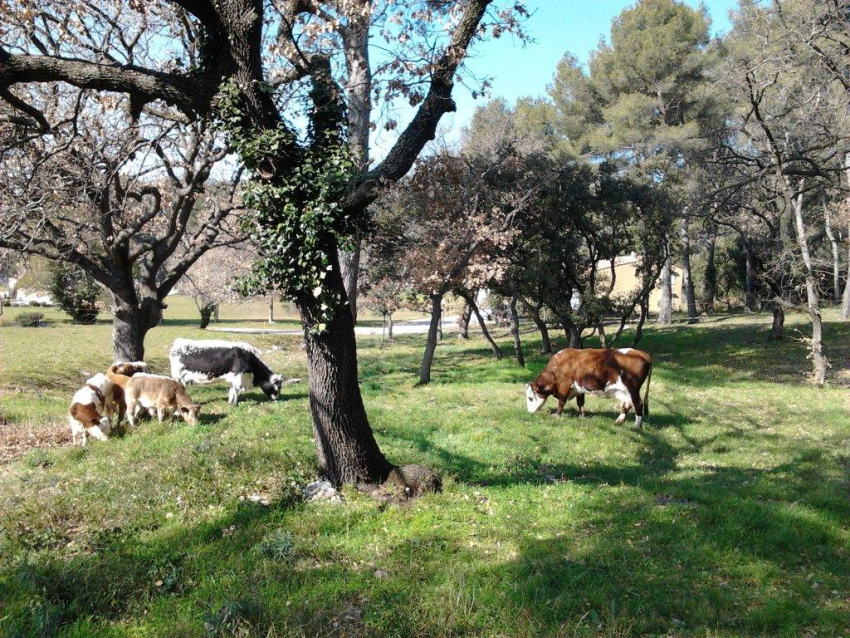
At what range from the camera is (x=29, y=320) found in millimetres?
41469

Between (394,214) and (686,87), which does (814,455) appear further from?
(686,87)

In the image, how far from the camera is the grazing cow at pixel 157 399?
498 inches

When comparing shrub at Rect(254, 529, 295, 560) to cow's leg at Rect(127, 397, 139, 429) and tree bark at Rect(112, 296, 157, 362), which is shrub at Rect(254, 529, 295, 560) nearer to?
cow's leg at Rect(127, 397, 139, 429)

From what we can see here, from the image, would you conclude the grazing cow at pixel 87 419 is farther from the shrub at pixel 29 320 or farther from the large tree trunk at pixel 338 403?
the shrub at pixel 29 320

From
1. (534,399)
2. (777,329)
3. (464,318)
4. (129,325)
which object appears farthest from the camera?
(464,318)

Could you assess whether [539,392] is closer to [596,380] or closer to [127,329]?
[596,380]

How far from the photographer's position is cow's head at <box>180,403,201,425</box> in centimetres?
1253

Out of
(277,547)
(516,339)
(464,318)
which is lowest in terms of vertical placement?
(277,547)

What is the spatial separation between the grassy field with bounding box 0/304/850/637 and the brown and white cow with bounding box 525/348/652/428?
103 cm

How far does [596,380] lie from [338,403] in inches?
343

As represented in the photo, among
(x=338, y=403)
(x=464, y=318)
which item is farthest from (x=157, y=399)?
(x=464, y=318)

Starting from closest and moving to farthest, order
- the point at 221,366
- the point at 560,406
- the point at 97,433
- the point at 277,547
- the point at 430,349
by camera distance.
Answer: the point at 277,547, the point at 97,433, the point at 560,406, the point at 221,366, the point at 430,349

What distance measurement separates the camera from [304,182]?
26.3 ft

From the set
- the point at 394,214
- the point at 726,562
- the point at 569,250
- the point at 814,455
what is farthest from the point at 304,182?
the point at 569,250
